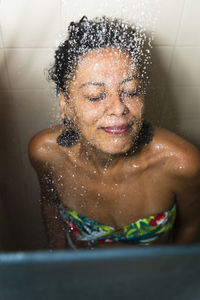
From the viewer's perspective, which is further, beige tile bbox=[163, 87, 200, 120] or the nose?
beige tile bbox=[163, 87, 200, 120]

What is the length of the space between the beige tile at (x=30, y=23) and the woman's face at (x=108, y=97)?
0.94 feet

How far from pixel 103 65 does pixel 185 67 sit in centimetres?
50

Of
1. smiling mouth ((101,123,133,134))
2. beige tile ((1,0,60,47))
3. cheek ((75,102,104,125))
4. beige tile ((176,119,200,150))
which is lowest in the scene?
beige tile ((176,119,200,150))

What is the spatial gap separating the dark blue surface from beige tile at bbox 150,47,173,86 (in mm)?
895

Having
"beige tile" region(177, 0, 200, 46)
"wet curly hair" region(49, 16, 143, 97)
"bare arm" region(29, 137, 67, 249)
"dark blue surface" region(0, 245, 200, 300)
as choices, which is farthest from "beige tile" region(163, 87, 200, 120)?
"dark blue surface" region(0, 245, 200, 300)

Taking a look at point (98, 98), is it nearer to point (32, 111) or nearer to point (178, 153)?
point (178, 153)

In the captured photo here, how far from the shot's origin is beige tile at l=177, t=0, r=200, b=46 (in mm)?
967

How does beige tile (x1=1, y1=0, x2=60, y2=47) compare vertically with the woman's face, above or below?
above

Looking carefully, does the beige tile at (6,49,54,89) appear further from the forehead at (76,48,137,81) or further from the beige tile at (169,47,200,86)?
the beige tile at (169,47,200,86)

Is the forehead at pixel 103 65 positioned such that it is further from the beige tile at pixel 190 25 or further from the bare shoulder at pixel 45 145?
the beige tile at pixel 190 25

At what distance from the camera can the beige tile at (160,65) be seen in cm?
105

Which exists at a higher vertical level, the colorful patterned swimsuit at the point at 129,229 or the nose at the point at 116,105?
the nose at the point at 116,105

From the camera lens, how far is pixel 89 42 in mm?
777

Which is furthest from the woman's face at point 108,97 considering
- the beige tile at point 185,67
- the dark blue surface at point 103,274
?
the dark blue surface at point 103,274
